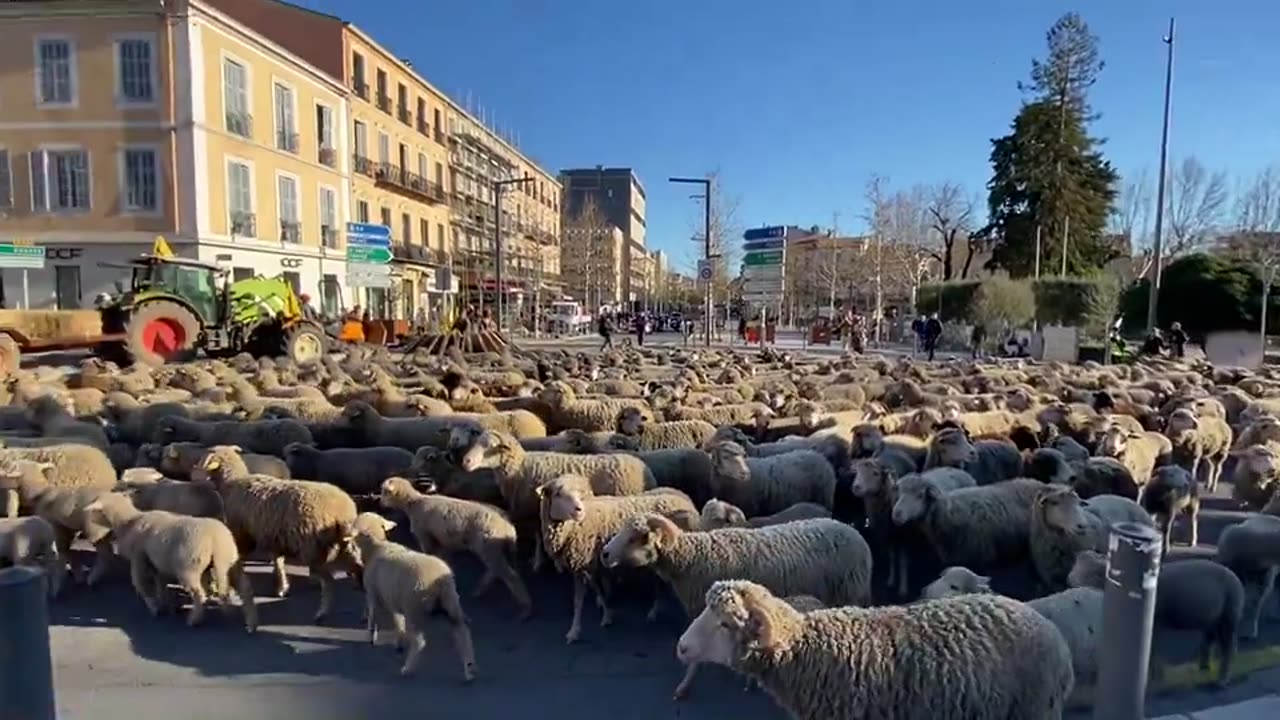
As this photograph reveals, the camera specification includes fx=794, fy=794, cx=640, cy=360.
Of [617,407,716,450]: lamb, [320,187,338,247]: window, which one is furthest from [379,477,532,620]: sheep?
[320,187,338,247]: window

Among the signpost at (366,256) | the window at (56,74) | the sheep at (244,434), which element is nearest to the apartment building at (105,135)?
the window at (56,74)

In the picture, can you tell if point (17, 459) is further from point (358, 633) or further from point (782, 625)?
point (782, 625)

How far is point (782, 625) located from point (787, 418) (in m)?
7.31

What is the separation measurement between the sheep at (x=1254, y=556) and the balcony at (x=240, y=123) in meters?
33.1

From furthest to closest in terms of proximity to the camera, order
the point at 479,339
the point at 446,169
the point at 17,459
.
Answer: the point at 446,169
the point at 479,339
the point at 17,459

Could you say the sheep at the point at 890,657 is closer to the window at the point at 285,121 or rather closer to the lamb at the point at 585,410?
the lamb at the point at 585,410

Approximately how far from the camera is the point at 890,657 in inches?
138

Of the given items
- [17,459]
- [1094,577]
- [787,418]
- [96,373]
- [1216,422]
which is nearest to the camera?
[1094,577]

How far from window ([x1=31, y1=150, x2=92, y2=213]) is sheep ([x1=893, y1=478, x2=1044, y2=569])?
1278 inches

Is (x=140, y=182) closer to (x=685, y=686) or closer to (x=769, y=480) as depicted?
(x=769, y=480)

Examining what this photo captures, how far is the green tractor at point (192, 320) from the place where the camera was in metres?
18.2

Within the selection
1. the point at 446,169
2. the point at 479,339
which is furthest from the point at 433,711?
the point at 446,169

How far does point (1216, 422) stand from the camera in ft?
31.8

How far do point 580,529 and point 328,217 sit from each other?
36.6 metres
